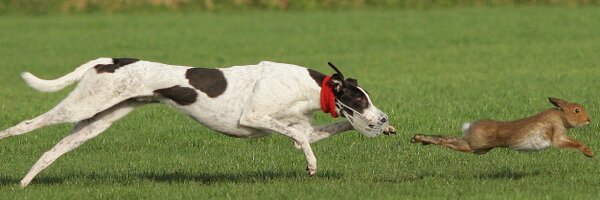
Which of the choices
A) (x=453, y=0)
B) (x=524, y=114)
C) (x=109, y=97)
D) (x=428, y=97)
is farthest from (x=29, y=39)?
(x=109, y=97)

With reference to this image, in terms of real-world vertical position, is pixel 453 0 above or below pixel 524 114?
below

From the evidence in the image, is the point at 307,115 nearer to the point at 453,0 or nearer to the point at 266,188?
the point at 266,188

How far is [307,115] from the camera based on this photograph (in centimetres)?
1249

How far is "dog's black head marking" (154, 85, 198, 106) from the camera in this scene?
→ 12328 millimetres

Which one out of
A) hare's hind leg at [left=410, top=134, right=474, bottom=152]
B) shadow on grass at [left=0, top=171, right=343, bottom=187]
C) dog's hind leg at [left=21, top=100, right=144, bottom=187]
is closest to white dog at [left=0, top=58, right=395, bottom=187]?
dog's hind leg at [left=21, top=100, right=144, bottom=187]

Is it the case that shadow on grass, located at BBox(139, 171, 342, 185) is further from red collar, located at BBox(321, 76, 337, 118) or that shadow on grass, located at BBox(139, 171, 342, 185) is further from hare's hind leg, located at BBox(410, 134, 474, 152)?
hare's hind leg, located at BBox(410, 134, 474, 152)

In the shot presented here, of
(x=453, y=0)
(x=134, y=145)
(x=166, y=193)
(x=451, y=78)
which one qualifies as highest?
(x=166, y=193)

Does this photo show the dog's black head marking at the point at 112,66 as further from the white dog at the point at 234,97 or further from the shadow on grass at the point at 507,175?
the shadow on grass at the point at 507,175

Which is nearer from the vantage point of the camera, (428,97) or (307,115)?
(307,115)

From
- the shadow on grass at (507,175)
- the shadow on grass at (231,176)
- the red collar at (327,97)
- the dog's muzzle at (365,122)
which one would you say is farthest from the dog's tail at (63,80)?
the shadow on grass at (507,175)

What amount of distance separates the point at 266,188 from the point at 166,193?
35.8 inches

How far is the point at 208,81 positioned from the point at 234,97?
30 centimetres

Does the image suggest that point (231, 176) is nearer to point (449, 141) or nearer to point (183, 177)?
point (183, 177)

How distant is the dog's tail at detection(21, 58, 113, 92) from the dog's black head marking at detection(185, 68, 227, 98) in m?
0.82
